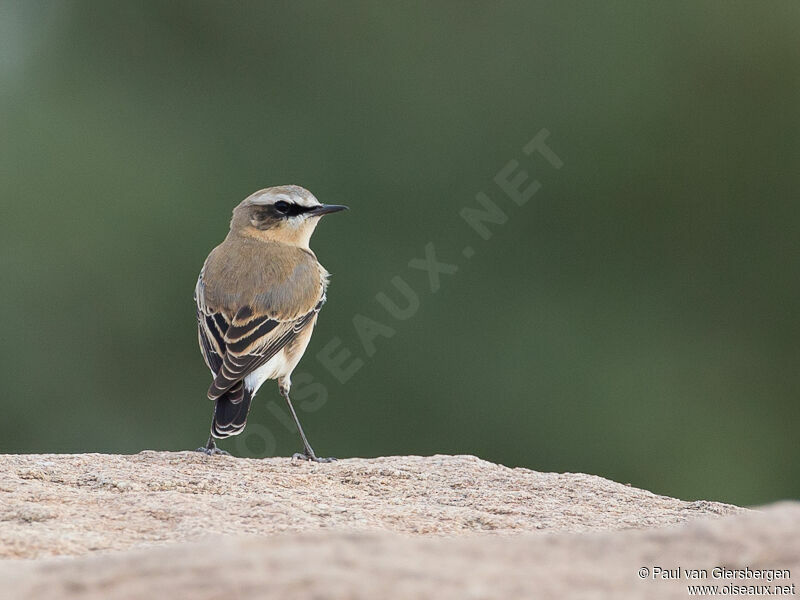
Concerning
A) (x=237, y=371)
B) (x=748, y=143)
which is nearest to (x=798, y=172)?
(x=748, y=143)

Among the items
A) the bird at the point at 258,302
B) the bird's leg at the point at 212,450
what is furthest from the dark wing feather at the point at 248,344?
the bird's leg at the point at 212,450

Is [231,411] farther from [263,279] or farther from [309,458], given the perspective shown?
[263,279]

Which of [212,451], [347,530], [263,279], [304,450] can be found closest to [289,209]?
[263,279]

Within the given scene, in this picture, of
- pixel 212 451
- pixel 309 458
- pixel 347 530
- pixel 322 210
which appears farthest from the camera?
pixel 322 210

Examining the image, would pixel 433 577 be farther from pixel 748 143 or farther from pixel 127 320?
pixel 748 143

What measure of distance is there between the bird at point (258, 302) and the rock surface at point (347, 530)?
761 mm

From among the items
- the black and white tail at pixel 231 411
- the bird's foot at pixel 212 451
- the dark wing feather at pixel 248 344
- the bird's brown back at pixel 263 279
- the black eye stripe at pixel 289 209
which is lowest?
the bird's foot at pixel 212 451

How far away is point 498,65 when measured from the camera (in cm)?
1598

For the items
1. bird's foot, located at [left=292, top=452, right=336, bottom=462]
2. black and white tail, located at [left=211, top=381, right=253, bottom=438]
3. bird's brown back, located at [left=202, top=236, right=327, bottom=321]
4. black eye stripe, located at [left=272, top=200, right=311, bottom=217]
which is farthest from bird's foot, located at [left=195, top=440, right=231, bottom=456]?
black eye stripe, located at [left=272, top=200, right=311, bottom=217]

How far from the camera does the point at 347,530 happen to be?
4785 millimetres

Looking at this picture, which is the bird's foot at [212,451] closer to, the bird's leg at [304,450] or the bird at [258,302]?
the bird at [258,302]

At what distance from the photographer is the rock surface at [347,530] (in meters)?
3.06

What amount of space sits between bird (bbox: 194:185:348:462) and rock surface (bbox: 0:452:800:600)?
0.76 meters

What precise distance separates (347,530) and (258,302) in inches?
161
